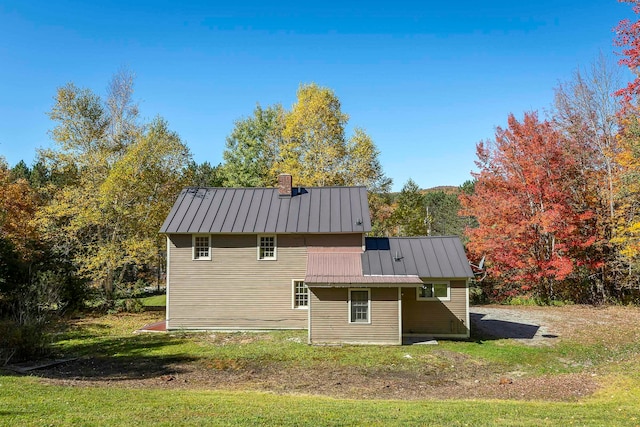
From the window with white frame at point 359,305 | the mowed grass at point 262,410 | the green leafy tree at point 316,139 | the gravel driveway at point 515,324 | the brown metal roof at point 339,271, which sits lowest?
the gravel driveway at point 515,324

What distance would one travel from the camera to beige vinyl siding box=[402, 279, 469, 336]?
1789 cm

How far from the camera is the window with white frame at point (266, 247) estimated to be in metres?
20.0

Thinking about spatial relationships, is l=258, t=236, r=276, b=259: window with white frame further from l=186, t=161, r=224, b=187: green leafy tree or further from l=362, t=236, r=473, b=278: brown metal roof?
l=186, t=161, r=224, b=187: green leafy tree

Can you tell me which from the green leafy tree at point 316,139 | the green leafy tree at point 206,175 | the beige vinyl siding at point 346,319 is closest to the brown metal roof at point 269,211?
the beige vinyl siding at point 346,319

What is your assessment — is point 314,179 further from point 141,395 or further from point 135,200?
point 141,395

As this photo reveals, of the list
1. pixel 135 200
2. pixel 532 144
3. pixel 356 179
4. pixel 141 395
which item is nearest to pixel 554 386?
pixel 141 395

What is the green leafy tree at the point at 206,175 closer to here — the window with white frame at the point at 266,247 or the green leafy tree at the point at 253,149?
the green leafy tree at the point at 253,149

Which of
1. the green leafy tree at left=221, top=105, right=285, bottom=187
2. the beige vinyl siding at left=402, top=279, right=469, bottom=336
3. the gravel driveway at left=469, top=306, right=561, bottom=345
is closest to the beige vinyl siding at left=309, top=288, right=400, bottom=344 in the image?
the beige vinyl siding at left=402, top=279, right=469, bottom=336

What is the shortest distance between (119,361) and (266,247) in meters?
7.96

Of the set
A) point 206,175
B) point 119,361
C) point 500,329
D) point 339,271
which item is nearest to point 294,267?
point 339,271

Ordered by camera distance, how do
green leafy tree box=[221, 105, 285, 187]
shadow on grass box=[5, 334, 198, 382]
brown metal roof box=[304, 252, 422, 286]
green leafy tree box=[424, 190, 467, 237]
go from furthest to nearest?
green leafy tree box=[424, 190, 467, 237]
green leafy tree box=[221, 105, 285, 187]
brown metal roof box=[304, 252, 422, 286]
shadow on grass box=[5, 334, 198, 382]

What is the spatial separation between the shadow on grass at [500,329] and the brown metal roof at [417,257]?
304 centimetres

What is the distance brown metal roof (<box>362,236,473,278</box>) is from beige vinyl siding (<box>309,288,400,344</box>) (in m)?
1.31

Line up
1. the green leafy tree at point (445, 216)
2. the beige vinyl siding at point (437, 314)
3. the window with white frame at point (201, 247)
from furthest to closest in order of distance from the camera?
the green leafy tree at point (445, 216)
the window with white frame at point (201, 247)
the beige vinyl siding at point (437, 314)
